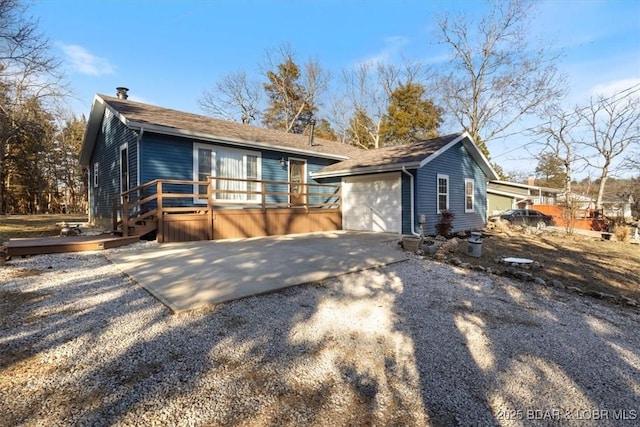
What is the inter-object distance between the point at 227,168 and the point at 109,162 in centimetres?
475

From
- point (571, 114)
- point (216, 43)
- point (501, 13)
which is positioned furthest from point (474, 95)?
point (216, 43)

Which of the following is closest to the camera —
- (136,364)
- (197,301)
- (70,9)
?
(136,364)

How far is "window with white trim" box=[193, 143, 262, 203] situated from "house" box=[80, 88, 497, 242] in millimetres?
32

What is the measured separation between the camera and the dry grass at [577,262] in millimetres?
5633

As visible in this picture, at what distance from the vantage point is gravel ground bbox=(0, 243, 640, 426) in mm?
2061

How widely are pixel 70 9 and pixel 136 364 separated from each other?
13267 mm

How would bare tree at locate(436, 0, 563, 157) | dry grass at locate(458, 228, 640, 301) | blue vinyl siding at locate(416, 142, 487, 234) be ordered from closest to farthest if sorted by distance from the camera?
dry grass at locate(458, 228, 640, 301)
blue vinyl siding at locate(416, 142, 487, 234)
bare tree at locate(436, 0, 563, 157)

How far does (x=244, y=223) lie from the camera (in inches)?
367

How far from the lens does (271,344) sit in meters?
2.93

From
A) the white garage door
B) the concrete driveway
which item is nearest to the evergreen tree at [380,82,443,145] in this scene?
the white garage door

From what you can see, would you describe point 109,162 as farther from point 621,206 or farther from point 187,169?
point 621,206

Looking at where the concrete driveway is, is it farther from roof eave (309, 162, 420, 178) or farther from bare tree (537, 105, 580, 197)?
bare tree (537, 105, 580, 197)

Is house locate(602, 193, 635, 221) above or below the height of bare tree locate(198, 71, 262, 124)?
below

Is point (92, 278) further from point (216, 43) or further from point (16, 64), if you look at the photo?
point (216, 43)
